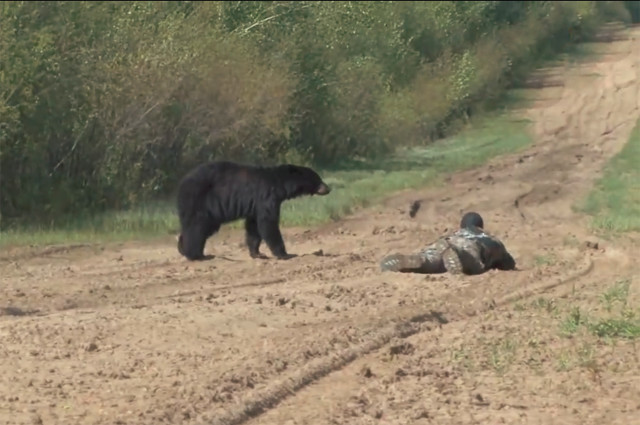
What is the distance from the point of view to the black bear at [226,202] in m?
15.3

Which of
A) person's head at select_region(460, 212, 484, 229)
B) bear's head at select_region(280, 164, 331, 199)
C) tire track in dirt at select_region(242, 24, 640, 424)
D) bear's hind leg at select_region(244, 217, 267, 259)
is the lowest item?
tire track in dirt at select_region(242, 24, 640, 424)

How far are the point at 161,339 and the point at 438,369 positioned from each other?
1.85 m

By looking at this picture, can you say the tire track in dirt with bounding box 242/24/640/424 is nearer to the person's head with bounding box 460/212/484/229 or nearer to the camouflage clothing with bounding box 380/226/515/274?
the camouflage clothing with bounding box 380/226/515/274

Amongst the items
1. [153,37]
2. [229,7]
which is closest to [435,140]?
[229,7]

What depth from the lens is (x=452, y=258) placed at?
45.6 ft

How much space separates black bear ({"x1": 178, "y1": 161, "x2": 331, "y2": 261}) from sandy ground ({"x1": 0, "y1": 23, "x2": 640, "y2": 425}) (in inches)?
13.2

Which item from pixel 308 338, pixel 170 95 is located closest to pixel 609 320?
pixel 308 338

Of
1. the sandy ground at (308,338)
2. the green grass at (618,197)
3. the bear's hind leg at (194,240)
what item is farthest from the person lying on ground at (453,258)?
the green grass at (618,197)

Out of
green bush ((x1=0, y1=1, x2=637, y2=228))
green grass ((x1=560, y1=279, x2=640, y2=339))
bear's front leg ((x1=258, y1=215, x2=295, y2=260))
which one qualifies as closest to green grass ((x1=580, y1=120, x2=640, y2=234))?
bear's front leg ((x1=258, y1=215, x2=295, y2=260))

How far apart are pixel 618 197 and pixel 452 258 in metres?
9.38

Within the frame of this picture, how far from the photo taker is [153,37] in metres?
22.6

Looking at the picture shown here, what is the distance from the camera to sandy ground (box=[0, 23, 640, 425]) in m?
8.10

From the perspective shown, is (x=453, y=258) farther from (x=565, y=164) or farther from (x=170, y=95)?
(x=565, y=164)

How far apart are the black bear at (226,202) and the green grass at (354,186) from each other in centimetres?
237
